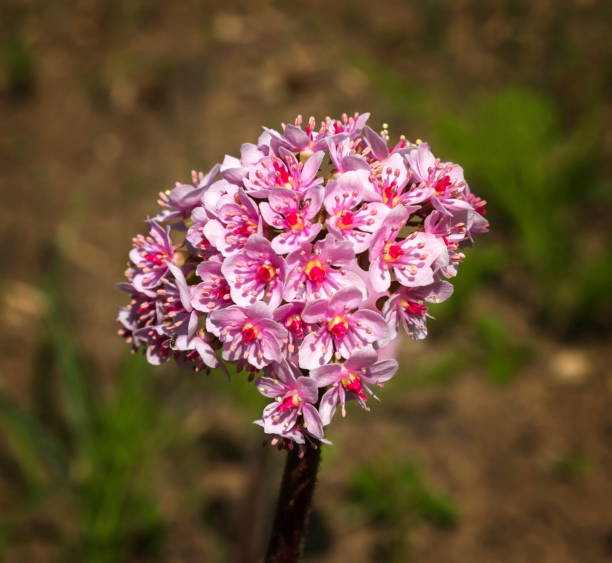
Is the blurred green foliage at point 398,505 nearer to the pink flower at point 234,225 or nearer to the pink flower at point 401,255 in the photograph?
the pink flower at point 401,255

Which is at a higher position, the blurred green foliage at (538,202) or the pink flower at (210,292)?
the blurred green foliage at (538,202)

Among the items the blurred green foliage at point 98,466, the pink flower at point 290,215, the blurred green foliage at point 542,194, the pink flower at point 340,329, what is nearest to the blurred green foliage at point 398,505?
the blurred green foliage at point 98,466

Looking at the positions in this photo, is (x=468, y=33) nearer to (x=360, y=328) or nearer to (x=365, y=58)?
(x=365, y=58)

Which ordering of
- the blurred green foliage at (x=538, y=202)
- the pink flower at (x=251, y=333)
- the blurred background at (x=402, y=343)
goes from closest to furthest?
1. the pink flower at (x=251, y=333)
2. the blurred background at (x=402, y=343)
3. the blurred green foliage at (x=538, y=202)

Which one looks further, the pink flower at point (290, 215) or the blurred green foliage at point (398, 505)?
the blurred green foliage at point (398, 505)

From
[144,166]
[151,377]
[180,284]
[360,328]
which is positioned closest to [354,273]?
[360,328]

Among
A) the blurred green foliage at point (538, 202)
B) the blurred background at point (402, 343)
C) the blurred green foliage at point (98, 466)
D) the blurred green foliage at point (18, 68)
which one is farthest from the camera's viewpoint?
the blurred green foliage at point (18, 68)

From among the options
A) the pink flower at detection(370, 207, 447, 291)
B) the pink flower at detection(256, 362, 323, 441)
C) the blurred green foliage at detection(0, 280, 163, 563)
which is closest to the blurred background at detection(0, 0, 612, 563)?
the blurred green foliage at detection(0, 280, 163, 563)
